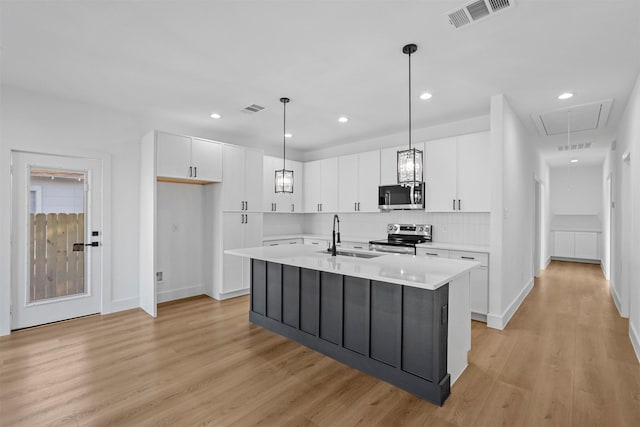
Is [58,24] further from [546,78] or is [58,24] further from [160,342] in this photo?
[546,78]

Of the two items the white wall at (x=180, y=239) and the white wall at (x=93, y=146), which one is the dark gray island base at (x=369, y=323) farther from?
the white wall at (x=93, y=146)

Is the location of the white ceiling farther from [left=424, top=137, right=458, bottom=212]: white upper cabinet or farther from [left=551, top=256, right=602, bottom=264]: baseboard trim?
[left=551, top=256, right=602, bottom=264]: baseboard trim

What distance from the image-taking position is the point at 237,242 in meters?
5.11

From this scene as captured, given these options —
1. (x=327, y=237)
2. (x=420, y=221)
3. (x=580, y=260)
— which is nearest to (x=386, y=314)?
(x=420, y=221)

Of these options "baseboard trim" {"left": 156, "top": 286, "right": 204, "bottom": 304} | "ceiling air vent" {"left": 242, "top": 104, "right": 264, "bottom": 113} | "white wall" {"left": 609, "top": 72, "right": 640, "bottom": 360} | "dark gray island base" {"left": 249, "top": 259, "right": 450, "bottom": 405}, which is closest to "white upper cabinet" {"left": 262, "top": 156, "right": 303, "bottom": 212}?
"ceiling air vent" {"left": 242, "top": 104, "right": 264, "bottom": 113}

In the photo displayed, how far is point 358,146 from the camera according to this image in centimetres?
622

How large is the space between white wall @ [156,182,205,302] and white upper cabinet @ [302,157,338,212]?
2136mm

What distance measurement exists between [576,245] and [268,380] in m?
9.50

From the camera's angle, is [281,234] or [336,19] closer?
[336,19]

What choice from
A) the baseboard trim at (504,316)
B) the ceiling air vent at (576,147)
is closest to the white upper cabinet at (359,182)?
the baseboard trim at (504,316)

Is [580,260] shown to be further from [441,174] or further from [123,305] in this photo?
[123,305]

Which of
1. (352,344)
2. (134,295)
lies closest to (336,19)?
(352,344)

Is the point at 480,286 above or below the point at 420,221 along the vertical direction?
below

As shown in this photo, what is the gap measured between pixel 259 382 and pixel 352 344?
86cm
